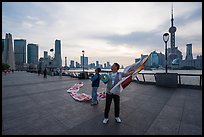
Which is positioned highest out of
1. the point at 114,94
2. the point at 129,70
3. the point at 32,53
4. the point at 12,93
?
the point at 32,53

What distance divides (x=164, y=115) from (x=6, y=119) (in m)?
6.24

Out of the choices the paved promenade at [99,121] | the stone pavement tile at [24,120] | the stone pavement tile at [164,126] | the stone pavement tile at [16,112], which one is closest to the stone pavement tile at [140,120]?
the paved promenade at [99,121]

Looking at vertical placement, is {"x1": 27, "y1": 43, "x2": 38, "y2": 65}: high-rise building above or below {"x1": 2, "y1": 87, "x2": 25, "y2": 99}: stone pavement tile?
above

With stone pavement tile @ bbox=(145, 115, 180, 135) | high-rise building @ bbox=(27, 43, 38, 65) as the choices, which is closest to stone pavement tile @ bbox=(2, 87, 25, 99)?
stone pavement tile @ bbox=(145, 115, 180, 135)

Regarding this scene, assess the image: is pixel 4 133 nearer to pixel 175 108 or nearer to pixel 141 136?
pixel 141 136

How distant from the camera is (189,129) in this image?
12.9ft

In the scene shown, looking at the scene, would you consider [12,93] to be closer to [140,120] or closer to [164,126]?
[140,120]

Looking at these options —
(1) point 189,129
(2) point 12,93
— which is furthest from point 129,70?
(2) point 12,93

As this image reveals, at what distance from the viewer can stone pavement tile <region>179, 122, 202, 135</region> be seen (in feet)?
12.2

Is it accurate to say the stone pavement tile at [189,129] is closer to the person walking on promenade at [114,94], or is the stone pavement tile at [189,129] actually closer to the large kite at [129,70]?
the person walking on promenade at [114,94]

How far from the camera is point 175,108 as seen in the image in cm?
576

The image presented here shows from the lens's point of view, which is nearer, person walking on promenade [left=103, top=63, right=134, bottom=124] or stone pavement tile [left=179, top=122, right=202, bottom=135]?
stone pavement tile [left=179, top=122, right=202, bottom=135]

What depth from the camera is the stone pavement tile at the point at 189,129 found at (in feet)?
12.2

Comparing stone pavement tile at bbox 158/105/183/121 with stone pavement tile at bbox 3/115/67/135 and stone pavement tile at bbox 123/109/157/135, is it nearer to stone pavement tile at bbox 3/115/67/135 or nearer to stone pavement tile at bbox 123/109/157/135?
stone pavement tile at bbox 123/109/157/135
